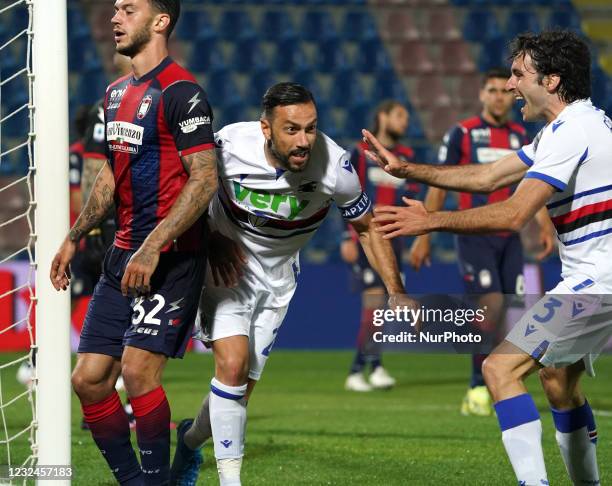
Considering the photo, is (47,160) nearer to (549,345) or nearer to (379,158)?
(379,158)

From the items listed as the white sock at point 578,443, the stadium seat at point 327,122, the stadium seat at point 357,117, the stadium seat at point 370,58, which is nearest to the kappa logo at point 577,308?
the white sock at point 578,443

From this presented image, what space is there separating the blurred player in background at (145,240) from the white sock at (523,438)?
4.08 ft

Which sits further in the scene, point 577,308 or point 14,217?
point 14,217

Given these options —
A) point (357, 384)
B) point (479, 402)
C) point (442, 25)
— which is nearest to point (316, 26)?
point (442, 25)

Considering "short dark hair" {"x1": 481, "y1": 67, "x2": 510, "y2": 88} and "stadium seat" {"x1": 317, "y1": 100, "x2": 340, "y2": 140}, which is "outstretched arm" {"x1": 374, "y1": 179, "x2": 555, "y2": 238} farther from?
"stadium seat" {"x1": 317, "y1": 100, "x2": 340, "y2": 140}

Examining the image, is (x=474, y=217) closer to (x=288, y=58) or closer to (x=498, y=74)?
(x=498, y=74)

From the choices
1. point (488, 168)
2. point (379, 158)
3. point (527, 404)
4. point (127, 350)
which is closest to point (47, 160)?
point (127, 350)

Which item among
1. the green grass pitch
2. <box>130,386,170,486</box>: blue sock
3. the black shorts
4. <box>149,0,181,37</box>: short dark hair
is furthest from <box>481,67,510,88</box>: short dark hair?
<box>130,386,170,486</box>: blue sock

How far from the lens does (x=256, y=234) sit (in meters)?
4.84

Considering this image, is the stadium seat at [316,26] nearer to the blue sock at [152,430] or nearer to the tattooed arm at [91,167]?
the tattooed arm at [91,167]

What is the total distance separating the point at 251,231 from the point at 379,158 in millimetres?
719

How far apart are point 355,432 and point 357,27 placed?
928 cm

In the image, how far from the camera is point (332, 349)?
40.1ft

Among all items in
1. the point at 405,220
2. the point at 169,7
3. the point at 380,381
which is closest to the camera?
the point at 405,220
